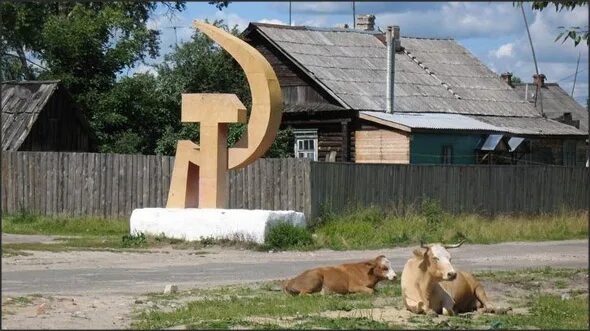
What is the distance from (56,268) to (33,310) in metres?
7.56

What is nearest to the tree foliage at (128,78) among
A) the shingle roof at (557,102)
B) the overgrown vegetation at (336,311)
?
the overgrown vegetation at (336,311)

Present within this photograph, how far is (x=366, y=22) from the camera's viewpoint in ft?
183

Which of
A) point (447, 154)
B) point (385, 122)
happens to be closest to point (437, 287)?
point (385, 122)

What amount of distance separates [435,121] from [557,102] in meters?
39.6

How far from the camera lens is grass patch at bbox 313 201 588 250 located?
93.8 feet

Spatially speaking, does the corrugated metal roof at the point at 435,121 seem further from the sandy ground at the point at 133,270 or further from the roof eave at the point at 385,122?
the sandy ground at the point at 133,270

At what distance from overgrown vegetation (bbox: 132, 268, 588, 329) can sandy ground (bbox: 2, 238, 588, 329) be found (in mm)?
650

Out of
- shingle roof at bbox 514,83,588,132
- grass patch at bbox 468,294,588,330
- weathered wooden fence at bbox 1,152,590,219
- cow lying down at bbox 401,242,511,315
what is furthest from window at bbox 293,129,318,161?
shingle roof at bbox 514,83,588,132

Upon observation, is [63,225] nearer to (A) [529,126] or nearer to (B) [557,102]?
(A) [529,126]

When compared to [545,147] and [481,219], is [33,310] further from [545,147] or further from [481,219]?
[545,147]

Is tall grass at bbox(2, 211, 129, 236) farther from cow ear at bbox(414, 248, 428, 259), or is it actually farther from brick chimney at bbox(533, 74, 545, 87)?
brick chimney at bbox(533, 74, 545, 87)

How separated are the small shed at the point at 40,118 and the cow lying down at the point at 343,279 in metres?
22.9

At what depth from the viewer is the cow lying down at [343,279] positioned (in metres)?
16.9

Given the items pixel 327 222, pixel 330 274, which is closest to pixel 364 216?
pixel 327 222
